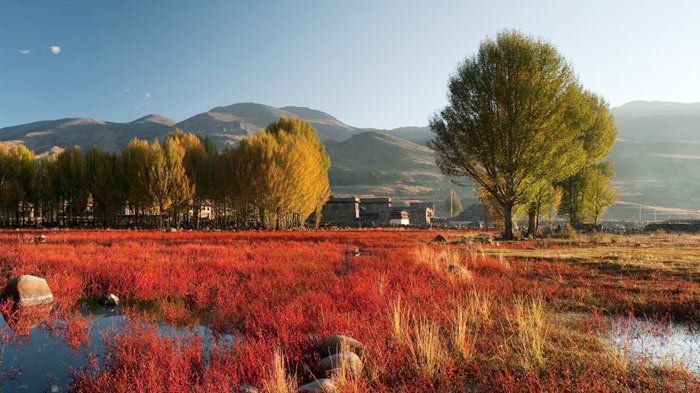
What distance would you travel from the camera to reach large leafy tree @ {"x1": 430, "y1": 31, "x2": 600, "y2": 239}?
24.1 metres

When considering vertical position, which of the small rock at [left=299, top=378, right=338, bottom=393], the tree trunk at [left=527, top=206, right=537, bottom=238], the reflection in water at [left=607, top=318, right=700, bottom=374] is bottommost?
the tree trunk at [left=527, top=206, right=537, bottom=238]

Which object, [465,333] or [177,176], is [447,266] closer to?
[465,333]

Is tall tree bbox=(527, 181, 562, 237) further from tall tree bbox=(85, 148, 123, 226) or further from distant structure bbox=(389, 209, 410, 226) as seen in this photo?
tall tree bbox=(85, 148, 123, 226)

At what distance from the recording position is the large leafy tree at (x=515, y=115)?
2409 cm

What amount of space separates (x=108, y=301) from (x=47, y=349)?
352 cm

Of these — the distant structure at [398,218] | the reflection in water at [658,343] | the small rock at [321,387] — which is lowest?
the distant structure at [398,218]

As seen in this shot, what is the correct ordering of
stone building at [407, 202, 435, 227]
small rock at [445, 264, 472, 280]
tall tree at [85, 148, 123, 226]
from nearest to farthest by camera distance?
small rock at [445, 264, 472, 280] → tall tree at [85, 148, 123, 226] → stone building at [407, 202, 435, 227]

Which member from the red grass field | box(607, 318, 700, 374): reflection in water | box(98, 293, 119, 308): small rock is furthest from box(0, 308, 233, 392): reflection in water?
box(607, 318, 700, 374): reflection in water

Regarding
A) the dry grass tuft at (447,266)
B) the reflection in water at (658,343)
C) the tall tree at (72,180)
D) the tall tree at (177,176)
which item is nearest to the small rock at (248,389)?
the reflection in water at (658,343)

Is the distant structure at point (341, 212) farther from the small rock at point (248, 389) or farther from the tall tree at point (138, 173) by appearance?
the small rock at point (248, 389)

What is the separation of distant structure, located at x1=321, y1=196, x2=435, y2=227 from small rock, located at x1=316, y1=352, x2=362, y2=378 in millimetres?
53749

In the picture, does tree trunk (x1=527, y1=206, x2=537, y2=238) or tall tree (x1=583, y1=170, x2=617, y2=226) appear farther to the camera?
tall tree (x1=583, y1=170, x2=617, y2=226)

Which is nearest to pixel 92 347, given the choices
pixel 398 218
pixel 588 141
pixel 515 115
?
pixel 515 115

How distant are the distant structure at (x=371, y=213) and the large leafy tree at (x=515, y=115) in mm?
35899
